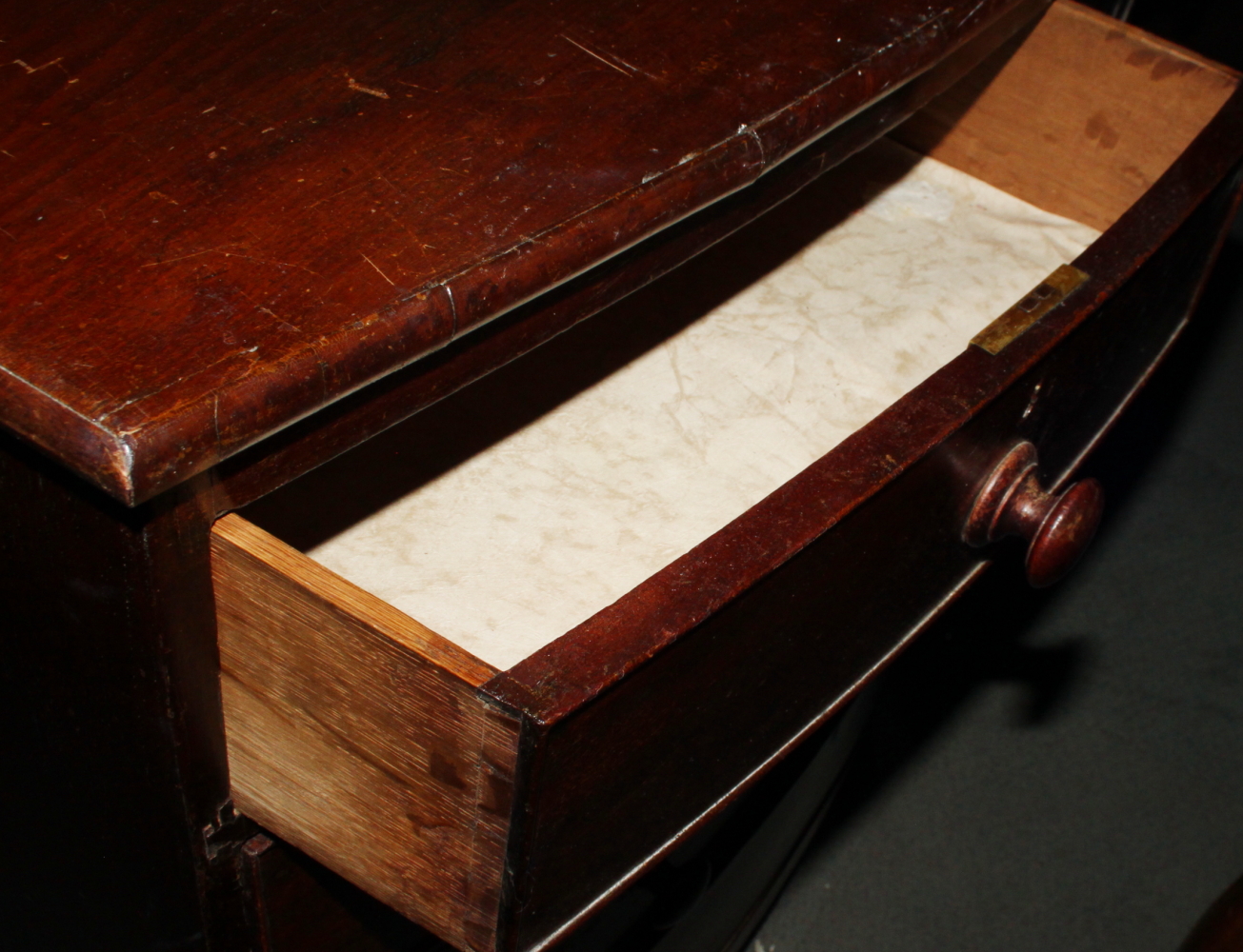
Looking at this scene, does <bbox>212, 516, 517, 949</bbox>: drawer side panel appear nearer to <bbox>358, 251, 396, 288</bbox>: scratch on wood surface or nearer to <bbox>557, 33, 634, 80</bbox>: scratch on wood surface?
<bbox>358, 251, 396, 288</bbox>: scratch on wood surface

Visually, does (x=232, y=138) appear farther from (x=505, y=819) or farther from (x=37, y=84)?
(x=505, y=819)

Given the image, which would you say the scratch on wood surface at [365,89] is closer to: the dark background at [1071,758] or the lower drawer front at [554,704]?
the lower drawer front at [554,704]

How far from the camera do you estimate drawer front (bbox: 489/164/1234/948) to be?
50 cm

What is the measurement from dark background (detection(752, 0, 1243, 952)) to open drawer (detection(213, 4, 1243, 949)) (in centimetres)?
55

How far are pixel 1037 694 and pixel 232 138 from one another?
1.12 meters

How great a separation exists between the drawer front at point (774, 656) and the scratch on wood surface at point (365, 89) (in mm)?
249

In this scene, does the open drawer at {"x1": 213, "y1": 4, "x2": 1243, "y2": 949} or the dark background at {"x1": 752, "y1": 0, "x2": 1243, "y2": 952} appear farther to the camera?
the dark background at {"x1": 752, "y1": 0, "x2": 1243, "y2": 952}

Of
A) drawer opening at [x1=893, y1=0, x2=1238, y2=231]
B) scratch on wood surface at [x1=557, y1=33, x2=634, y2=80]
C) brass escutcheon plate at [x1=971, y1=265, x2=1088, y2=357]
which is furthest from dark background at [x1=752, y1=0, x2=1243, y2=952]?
scratch on wood surface at [x1=557, y1=33, x2=634, y2=80]

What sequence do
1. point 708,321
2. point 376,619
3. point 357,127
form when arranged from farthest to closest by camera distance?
point 708,321
point 357,127
point 376,619

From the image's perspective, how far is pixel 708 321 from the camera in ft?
3.06

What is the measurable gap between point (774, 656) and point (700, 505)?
203 millimetres

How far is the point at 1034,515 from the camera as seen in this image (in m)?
0.71

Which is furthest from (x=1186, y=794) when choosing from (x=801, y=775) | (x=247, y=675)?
(x=247, y=675)

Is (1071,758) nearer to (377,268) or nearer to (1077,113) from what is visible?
(1077,113)
